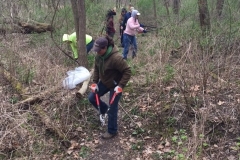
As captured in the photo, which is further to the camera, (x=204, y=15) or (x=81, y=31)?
(x=204, y=15)

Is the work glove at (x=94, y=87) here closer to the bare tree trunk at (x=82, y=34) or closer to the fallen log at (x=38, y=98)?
the fallen log at (x=38, y=98)

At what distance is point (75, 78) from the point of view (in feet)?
19.7

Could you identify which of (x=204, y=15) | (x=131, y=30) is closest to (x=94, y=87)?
(x=131, y=30)

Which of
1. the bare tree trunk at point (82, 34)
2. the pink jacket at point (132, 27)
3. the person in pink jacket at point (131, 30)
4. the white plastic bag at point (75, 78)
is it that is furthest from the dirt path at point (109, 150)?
the pink jacket at point (132, 27)

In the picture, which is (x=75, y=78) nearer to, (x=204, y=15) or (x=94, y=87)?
(x=94, y=87)

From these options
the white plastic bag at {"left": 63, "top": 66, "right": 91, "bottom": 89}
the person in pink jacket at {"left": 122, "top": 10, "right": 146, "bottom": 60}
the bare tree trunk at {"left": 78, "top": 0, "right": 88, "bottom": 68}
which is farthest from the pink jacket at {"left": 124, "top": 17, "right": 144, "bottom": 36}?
the white plastic bag at {"left": 63, "top": 66, "right": 91, "bottom": 89}

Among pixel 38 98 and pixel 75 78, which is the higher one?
pixel 75 78

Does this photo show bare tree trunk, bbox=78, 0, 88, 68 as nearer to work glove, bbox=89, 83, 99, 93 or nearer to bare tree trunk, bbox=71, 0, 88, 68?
bare tree trunk, bbox=71, 0, 88, 68

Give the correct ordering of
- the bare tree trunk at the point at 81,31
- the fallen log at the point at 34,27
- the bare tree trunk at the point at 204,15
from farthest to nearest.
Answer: the fallen log at the point at 34,27, the bare tree trunk at the point at 204,15, the bare tree trunk at the point at 81,31

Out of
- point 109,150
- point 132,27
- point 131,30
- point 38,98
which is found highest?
point 132,27

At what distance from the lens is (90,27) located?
11.6 meters

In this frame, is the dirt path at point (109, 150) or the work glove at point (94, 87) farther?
the work glove at point (94, 87)

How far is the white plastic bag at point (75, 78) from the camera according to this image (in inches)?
Answer: 228

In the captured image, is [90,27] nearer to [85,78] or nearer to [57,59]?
[57,59]
